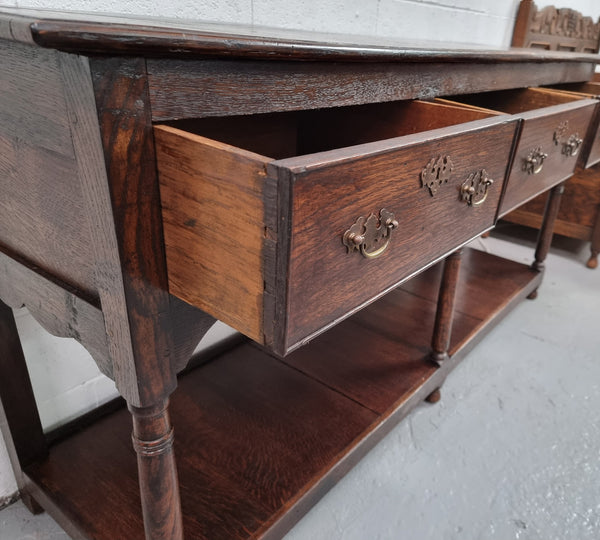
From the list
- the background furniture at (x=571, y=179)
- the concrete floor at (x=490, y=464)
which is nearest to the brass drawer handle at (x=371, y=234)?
the concrete floor at (x=490, y=464)

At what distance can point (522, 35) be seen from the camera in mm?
2355

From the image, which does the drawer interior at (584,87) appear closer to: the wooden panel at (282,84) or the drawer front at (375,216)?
the wooden panel at (282,84)

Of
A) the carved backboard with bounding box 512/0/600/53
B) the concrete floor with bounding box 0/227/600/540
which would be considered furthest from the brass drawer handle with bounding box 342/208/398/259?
the carved backboard with bounding box 512/0/600/53

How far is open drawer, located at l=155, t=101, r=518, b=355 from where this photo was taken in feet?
1.53

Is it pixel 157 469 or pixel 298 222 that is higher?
pixel 298 222

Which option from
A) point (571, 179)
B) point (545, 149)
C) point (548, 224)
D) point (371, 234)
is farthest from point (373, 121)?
point (571, 179)

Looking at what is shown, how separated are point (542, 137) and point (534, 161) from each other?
0.17 ft

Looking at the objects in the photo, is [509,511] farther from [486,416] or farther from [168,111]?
[168,111]

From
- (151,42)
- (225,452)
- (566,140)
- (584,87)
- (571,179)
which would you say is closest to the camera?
(151,42)

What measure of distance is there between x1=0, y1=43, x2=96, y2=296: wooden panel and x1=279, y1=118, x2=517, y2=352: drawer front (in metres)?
0.25

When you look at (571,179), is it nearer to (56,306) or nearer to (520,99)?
(520,99)

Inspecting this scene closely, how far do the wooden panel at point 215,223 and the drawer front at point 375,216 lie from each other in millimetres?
38

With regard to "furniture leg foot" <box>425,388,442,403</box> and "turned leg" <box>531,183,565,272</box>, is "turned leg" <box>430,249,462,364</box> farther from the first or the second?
"turned leg" <box>531,183,565,272</box>

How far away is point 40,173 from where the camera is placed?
598 mm
